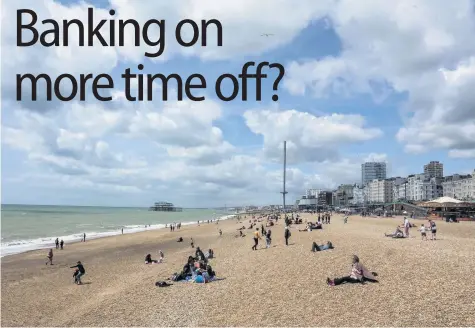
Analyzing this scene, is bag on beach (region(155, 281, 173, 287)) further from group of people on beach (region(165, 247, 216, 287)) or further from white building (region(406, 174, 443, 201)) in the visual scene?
white building (region(406, 174, 443, 201))

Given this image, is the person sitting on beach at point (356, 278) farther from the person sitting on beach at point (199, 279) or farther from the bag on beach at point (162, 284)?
the bag on beach at point (162, 284)

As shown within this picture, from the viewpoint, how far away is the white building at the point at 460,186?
425 feet

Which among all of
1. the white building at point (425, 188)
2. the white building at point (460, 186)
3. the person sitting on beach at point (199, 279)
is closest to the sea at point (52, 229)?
the person sitting on beach at point (199, 279)

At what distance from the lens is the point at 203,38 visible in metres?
14.9

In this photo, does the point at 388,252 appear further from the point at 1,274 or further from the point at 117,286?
the point at 1,274

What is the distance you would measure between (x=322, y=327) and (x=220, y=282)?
7415 mm

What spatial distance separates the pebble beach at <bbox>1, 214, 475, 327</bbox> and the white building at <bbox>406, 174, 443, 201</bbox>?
482ft

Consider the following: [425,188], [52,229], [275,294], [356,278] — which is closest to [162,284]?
[275,294]

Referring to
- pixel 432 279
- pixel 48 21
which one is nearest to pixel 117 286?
pixel 48 21

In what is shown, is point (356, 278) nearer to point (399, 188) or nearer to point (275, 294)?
point (275, 294)

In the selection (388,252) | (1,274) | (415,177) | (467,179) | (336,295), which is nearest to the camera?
(336,295)

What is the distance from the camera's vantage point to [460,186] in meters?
139

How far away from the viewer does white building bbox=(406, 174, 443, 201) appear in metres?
155

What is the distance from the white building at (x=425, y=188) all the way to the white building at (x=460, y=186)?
304cm
